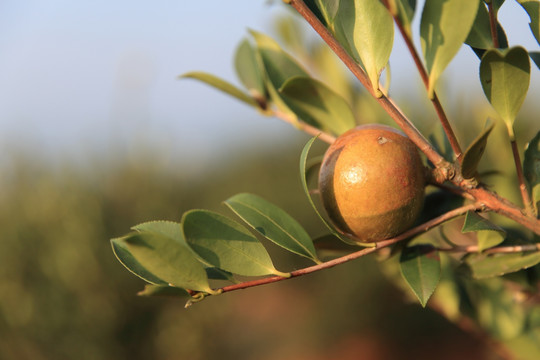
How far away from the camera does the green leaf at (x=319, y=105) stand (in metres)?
0.69

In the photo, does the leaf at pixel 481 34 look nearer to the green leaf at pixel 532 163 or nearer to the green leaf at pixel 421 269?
the green leaf at pixel 532 163

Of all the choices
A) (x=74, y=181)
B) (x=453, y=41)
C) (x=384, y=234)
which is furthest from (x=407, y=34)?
(x=74, y=181)

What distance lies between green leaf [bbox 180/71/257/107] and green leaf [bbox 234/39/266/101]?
0.11ft

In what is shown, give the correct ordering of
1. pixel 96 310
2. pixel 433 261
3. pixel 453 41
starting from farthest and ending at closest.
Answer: pixel 96 310 → pixel 433 261 → pixel 453 41

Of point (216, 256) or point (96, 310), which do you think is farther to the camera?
point (96, 310)

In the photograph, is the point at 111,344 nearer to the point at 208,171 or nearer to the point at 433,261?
the point at 433,261

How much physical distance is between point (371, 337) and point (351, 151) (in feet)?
16.0

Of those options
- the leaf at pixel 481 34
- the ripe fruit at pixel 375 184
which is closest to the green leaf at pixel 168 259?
the ripe fruit at pixel 375 184

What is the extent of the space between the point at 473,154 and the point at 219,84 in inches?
16.8

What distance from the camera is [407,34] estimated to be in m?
0.48

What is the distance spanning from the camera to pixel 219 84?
2.65 feet

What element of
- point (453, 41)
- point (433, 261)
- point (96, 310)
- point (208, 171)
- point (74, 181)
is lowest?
point (208, 171)

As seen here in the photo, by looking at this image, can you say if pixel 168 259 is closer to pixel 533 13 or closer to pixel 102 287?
pixel 533 13

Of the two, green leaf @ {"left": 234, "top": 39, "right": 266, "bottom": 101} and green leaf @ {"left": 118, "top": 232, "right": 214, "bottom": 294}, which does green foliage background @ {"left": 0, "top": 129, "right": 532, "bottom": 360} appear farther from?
green leaf @ {"left": 118, "top": 232, "right": 214, "bottom": 294}
